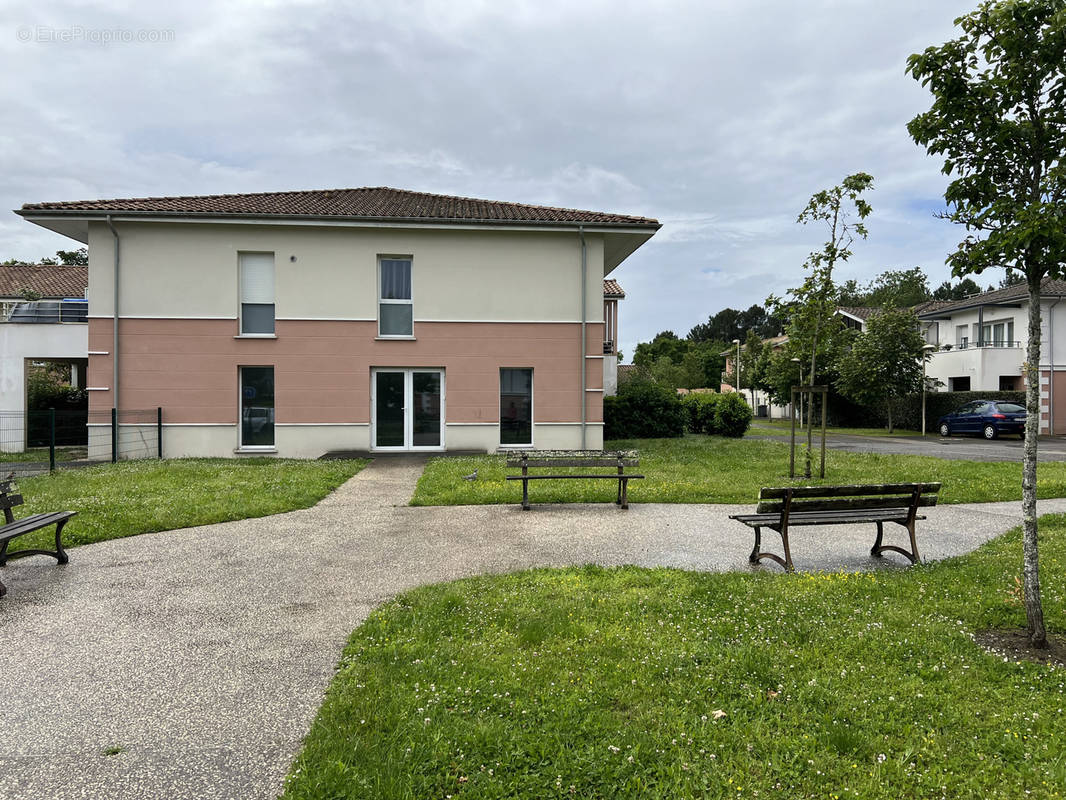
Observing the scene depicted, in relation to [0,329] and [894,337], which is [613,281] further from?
[0,329]

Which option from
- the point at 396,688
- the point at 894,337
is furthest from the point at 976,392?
the point at 396,688

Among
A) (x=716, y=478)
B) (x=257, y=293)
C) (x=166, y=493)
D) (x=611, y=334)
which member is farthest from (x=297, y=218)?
(x=611, y=334)

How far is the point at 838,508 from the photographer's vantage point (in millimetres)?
6355

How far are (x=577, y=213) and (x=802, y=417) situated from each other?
102ft

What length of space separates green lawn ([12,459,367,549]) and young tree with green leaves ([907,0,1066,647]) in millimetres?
8774

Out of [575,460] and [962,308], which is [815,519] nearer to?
[575,460]

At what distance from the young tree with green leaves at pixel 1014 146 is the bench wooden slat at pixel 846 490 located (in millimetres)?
1890

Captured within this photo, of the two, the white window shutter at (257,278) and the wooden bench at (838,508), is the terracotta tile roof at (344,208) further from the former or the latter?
the wooden bench at (838,508)

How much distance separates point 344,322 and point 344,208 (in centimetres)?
317

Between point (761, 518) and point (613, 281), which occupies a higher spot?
point (613, 281)

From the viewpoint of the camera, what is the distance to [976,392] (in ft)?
100

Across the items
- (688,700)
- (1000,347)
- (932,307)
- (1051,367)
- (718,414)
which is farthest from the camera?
(932,307)

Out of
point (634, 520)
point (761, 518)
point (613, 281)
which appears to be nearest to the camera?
point (761, 518)

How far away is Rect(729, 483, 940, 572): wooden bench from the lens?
6.16 m
